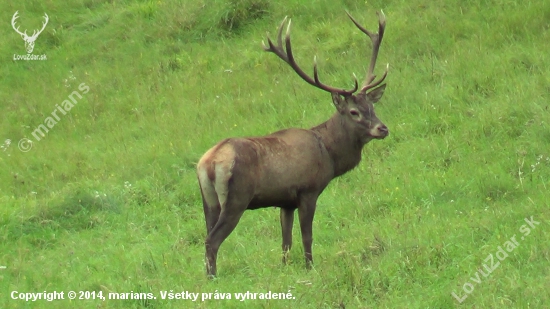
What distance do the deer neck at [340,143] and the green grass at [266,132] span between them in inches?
25.6

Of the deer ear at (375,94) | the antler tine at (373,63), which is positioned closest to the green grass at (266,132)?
the deer ear at (375,94)

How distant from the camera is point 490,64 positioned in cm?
1171

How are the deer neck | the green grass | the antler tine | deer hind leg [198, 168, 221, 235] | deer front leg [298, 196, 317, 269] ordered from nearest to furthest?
the green grass
deer hind leg [198, 168, 221, 235]
deer front leg [298, 196, 317, 269]
the deer neck
the antler tine

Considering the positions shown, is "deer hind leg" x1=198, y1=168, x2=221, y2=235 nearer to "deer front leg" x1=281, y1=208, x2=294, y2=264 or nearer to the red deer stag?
the red deer stag

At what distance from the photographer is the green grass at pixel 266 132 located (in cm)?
736

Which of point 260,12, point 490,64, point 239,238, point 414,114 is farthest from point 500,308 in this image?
point 260,12

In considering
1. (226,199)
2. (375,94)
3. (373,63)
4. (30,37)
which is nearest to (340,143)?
(375,94)

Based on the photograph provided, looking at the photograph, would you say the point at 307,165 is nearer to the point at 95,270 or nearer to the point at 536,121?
the point at 95,270

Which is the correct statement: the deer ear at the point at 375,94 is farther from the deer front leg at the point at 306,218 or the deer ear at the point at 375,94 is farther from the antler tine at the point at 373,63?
the deer front leg at the point at 306,218

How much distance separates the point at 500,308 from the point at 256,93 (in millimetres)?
7445

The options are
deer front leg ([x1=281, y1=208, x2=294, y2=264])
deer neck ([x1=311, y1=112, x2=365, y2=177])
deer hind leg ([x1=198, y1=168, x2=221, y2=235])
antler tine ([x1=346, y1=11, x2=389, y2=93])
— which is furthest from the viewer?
antler tine ([x1=346, y1=11, x2=389, y2=93])

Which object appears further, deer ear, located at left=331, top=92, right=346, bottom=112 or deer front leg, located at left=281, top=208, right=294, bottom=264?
deer ear, located at left=331, top=92, right=346, bottom=112

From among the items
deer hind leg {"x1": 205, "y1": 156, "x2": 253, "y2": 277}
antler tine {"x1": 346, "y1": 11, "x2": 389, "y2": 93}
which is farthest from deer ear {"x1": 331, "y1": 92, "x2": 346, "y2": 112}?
deer hind leg {"x1": 205, "y1": 156, "x2": 253, "y2": 277}

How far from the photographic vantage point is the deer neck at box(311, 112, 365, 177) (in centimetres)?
838
